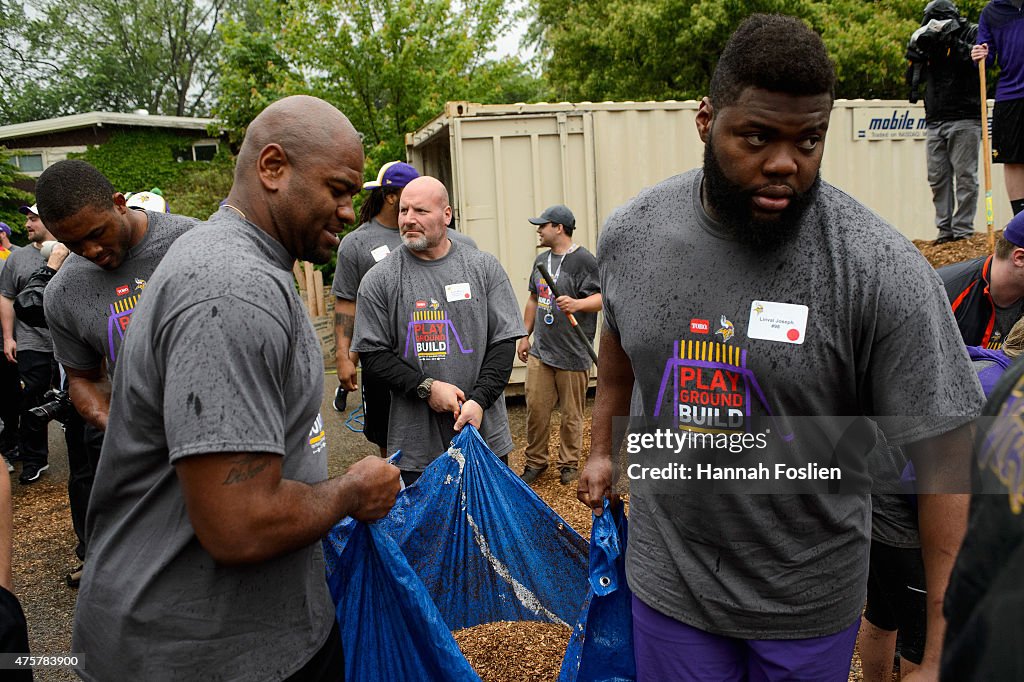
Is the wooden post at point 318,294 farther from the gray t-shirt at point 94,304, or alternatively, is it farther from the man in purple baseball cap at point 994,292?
the man in purple baseball cap at point 994,292

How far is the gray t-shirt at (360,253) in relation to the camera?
197 inches

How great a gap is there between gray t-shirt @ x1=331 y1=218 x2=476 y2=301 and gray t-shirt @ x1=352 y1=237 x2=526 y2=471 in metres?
1.17

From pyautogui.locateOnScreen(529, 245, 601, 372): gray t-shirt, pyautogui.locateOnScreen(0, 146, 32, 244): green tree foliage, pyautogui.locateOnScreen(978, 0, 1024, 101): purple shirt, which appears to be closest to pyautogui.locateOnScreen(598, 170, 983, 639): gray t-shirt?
pyautogui.locateOnScreen(529, 245, 601, 372): gray t-shirt

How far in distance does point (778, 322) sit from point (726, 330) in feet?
0.38

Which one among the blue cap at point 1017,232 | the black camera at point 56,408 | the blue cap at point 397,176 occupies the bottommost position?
the black camera at point 56,408

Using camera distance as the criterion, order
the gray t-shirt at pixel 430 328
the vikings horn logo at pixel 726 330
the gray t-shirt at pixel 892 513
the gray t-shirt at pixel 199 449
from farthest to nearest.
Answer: the gray t-shirt at pixel 430 328 → the gray t-shirt at pixel 892 513 → the vikings horn logo at pixel 726 330 → the gray t-shirt at pixel 199 449

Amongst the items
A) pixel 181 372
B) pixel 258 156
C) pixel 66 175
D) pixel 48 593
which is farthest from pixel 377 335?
pixel 48 593

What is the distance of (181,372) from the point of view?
53.4 inches

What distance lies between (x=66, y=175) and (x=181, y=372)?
7.97 ft

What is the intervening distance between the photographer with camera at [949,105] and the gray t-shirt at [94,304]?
23.5 feet

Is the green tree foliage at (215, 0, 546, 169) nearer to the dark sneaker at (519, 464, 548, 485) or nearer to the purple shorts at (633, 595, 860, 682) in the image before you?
the dark sneaker at (519, 464, 548, 485)

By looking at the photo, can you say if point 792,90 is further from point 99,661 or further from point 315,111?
point 99,661

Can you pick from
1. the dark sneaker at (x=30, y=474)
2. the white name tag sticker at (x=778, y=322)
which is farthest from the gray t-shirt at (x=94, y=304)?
the dark sneaker at (x=30, y=474)

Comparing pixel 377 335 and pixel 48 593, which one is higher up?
pixel 377 335
